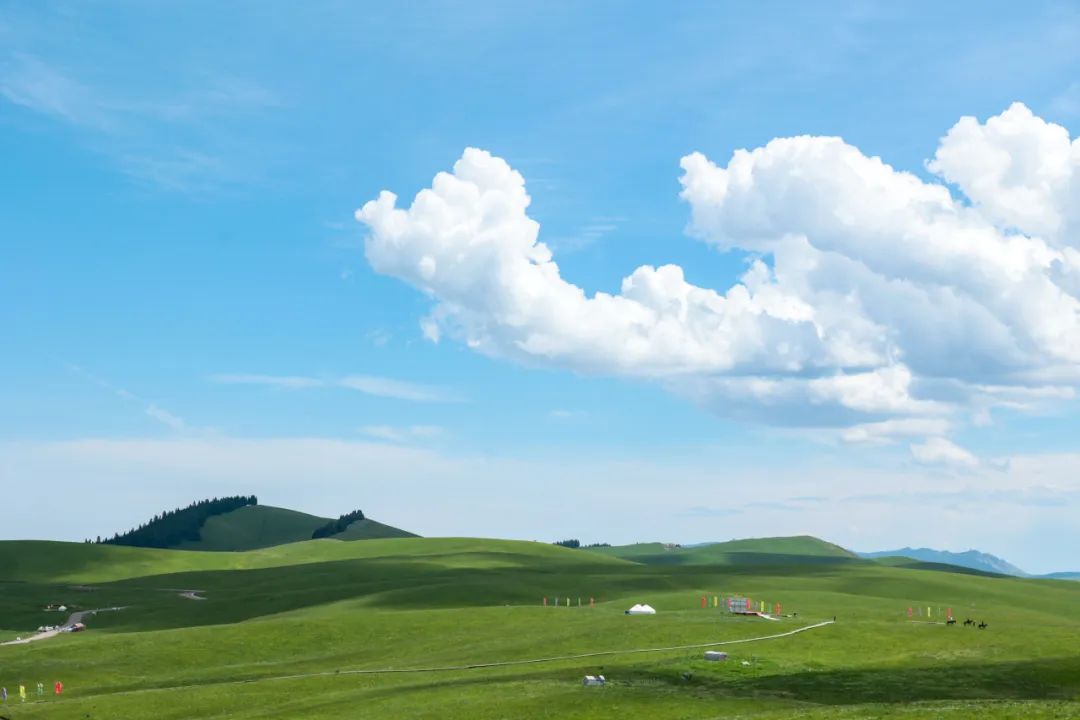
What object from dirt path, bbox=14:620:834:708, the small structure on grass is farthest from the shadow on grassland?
the small structure on grass

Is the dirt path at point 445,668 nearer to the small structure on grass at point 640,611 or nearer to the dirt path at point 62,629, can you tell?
the small structure on grass at point 640,611

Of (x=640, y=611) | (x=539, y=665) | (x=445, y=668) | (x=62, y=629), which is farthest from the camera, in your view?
(x=62, y=629)

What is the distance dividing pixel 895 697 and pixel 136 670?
6528cm

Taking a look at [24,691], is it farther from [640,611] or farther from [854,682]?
[854,682]

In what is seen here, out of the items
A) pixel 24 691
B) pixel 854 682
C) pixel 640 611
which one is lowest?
pixel 24 691

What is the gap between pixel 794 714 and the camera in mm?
58375

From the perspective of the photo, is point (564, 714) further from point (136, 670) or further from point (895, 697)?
point (136, 670)

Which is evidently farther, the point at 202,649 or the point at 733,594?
the point at 733,594

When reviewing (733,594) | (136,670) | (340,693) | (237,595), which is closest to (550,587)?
(733,594)

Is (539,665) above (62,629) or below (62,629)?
above

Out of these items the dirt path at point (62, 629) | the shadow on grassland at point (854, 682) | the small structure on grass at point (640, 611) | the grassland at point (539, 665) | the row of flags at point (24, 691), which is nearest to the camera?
the grassland at point (539, 665)

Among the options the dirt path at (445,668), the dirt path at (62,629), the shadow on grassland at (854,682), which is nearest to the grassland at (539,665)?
the shadow on grassland at (854,682)

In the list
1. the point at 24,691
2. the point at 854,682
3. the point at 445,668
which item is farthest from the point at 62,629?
the point at 854,682

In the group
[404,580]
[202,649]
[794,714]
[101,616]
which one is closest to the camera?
[794,714]
